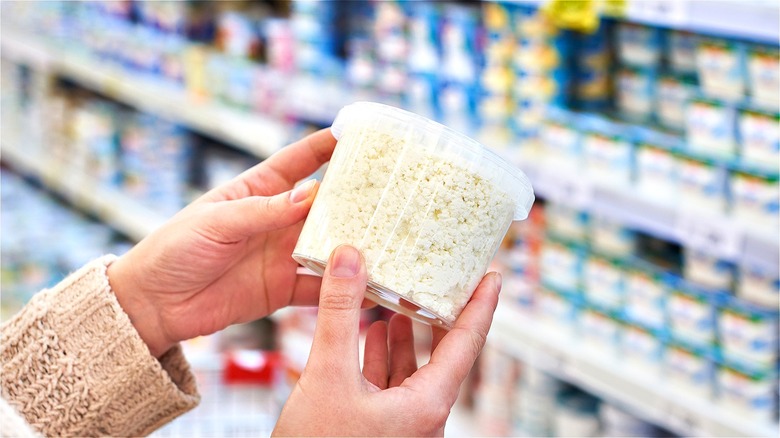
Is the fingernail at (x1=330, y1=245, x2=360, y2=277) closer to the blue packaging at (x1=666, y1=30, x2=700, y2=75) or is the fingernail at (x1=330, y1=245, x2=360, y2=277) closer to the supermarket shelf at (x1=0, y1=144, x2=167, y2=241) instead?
the blue packaging at (x1=666, y1=30, x2=700, y2=75)

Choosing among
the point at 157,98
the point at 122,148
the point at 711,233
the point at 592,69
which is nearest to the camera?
the point at 711,233

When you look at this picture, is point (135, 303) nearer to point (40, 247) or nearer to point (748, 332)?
point (748, 332)

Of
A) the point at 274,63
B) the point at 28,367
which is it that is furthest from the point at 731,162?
the point at 274,63

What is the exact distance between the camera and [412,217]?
83 centimetres

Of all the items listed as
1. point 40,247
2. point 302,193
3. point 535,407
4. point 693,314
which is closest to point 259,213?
point 302,193

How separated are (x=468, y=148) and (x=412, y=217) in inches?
3.3

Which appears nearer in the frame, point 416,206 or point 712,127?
point 416,206

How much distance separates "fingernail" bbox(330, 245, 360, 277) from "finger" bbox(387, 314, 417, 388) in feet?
0.81

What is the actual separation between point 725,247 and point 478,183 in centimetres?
72

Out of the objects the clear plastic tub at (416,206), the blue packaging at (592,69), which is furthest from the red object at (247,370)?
the clear plastic tub at (416,206)

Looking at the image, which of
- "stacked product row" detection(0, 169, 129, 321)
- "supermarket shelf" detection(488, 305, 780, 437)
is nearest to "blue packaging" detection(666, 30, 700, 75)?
"supermarket shelf" detection(488, 305, 780, 437)

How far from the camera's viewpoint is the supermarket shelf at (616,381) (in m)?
1.51

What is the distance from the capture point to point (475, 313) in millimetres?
889

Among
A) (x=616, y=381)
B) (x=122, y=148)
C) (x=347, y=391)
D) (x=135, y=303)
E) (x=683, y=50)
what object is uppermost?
(x=683, y=50)
